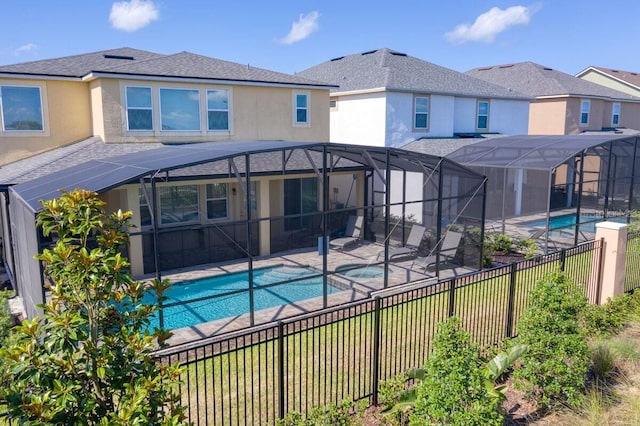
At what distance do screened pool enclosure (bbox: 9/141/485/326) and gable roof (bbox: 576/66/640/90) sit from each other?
94.4 feet

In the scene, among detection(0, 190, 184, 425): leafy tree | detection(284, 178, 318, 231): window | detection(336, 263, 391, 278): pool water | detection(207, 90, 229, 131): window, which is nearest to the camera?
detection(0, 190, 184, 425): leafy tree

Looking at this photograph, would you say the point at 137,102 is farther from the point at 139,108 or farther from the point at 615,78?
the point at 615,78

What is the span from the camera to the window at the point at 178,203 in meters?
16.9

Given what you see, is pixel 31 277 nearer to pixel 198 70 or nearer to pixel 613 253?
pixel 198 70

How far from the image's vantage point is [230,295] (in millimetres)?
12648

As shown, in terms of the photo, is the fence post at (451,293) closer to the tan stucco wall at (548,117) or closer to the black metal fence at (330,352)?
the black metal fence at (330,352)

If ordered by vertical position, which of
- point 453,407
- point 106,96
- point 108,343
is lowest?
point 453,407

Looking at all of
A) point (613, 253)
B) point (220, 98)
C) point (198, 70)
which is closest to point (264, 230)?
point (220, 98)

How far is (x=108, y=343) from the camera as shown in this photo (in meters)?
3.98

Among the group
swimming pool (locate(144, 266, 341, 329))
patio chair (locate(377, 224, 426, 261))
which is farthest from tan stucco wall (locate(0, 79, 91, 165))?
patio chair (locate(377, 224, 426, 261))

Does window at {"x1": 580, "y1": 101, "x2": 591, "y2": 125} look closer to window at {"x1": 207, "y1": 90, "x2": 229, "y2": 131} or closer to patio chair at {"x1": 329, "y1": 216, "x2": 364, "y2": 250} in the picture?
patio chair at {"x1": 329, "y1": 216, "x2": 364, "y2": 250}

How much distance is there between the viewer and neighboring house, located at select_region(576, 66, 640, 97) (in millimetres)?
41281

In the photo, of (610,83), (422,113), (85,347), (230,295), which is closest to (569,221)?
(422,113)

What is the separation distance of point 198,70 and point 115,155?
476 centimetres
